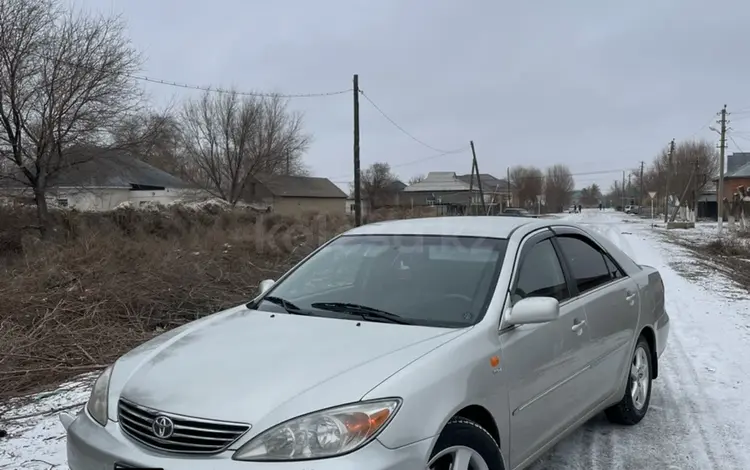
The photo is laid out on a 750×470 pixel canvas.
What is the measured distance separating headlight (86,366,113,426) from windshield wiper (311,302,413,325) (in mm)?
1144

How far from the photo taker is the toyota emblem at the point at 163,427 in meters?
2.27

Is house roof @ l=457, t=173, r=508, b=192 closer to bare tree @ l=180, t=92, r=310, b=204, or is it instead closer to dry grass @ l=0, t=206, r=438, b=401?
bare tree @ l=180, t=92, r=310, b=204

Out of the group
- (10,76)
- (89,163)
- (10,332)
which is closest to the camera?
(10,332)

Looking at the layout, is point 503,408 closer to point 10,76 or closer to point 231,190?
point 10,76

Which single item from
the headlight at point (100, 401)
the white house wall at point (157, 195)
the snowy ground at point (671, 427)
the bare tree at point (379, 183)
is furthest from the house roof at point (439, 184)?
the headlight at point (100, 401)

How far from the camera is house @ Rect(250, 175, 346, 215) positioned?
5112 centimetres

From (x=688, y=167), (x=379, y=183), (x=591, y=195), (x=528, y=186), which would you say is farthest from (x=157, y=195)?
(x=591, y=195)

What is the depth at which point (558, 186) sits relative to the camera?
109 meters

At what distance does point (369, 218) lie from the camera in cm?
3300

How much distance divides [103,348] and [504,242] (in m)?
5.14

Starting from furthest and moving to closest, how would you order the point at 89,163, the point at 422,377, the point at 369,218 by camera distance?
the point at 369,218, the point at 89,163, the point at 422,377

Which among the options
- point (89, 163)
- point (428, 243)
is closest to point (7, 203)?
point (89, 163)

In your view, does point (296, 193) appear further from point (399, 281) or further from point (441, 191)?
point (399, 281)

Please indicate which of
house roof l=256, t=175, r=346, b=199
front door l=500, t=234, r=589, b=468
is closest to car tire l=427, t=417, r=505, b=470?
front door l=500, t=234, r=589, b=468
